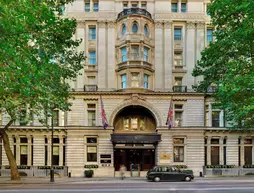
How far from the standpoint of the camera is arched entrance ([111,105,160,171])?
97.7ft

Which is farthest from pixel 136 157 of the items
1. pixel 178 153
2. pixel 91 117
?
pixel 91 117

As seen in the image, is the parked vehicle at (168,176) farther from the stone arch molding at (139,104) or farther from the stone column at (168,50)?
the stone column at (168,50)

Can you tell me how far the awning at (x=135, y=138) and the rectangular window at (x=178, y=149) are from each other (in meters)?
2.39

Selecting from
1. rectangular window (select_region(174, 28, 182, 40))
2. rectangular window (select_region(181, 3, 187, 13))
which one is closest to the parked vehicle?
rectangular window (select_region(174, 28, 182, 40))

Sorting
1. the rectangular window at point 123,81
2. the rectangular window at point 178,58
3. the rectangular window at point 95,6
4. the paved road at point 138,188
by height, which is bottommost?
the paved road at point 138,188

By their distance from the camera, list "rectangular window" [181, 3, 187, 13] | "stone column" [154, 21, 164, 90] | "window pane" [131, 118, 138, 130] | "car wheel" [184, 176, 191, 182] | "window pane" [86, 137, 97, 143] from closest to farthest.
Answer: "car wheel" [184, 176, 191, 182] < "window pane" [86, 137, 97, 143] < "stone column" [154, 21, 164, 90] < "rectangular window" [181, 3, 187, 13] < "window pane" [131, 118, 138, 130]

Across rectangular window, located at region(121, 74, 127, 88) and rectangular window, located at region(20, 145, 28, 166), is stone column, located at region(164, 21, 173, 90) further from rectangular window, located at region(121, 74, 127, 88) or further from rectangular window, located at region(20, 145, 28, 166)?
rectangular window, located at region(20, 145, 28, 166)

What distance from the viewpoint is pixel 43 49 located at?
57.0ft

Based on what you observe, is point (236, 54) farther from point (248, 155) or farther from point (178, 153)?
point (248, 155)

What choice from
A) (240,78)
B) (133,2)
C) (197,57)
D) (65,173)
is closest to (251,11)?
(240,78)

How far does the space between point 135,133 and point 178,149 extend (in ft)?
18.1

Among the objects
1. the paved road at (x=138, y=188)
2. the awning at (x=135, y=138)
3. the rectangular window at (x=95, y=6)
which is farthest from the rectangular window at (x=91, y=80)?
the paved road at (x=138, y=188)

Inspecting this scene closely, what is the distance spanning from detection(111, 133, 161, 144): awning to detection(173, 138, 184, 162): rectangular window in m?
2.39

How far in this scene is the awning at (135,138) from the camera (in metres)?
28.5
